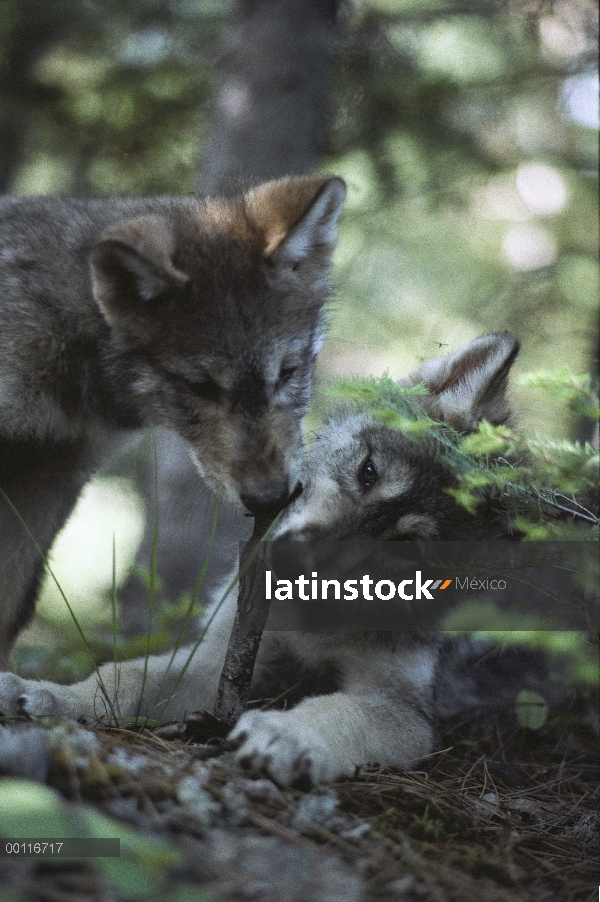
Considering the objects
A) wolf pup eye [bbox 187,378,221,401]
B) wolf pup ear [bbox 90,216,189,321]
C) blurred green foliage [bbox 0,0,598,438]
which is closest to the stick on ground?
wolf pup eye [bbox 187,378,221,401]

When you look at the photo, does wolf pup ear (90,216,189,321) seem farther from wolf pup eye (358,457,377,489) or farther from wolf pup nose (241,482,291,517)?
wolf pup eye (358,457,377,489)

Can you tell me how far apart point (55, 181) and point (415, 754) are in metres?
7.59

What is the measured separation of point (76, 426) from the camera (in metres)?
3.13

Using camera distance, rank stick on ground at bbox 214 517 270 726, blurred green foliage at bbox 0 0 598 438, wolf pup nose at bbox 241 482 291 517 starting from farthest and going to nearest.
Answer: blurred green foliage at bbox 0 0 598 438 → wolf pup nose at bbox 241 482 291 517 → stick on ground at bbox 214 517 270 726

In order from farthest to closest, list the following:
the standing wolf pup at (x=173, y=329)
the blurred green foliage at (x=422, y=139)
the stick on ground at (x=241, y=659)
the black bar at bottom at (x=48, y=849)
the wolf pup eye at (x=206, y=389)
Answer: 1. the blurred green foliage at (x=422, y=139)
2. the wolf pup eye at (x=206, y=389)
3. the standing wolf pup at (x=173, y=329)
4. the stick on ground at (x=241, y=659)
5. the black bar at bottom at (x=48, y=849)

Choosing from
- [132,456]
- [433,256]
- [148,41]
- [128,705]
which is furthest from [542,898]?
[148,41]

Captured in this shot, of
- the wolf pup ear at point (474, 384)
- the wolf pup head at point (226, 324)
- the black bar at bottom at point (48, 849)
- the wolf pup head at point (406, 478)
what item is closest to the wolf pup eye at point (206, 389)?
the wolf pup head at point (226, 324)

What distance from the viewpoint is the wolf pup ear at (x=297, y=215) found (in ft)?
9.84

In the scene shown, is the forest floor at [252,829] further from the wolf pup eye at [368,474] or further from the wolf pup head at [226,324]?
the wolf pup eye at [368,474]

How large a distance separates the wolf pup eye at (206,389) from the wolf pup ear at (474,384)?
38.3 inches

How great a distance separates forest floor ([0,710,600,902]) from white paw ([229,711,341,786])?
0.05m

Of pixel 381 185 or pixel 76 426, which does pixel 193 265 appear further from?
pixel 381 185

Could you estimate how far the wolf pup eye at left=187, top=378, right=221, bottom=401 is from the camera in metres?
2.91

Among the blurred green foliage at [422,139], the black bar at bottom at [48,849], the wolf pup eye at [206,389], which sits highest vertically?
the blurred green foliage at [422,139]
